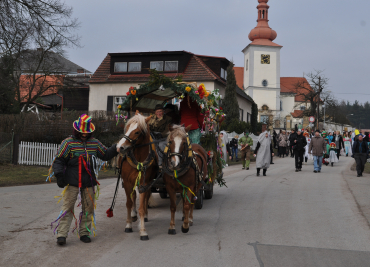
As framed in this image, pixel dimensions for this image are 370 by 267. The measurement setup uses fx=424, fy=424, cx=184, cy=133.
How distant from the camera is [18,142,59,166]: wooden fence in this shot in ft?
62.8

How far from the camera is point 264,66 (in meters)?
82.8

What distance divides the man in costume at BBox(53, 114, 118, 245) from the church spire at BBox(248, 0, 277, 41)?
7993 centimetres

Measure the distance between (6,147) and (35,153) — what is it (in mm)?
1463

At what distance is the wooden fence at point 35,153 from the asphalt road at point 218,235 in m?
7.82

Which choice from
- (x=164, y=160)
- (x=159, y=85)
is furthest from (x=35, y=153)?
(x=164, y=160)

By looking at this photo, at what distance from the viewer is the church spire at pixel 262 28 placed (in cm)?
8238

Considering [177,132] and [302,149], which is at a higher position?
[177,132]

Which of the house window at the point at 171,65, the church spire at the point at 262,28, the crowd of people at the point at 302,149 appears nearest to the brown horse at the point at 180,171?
the crowd of people at the point at 302,149

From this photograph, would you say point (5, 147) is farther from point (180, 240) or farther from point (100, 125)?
point (180, 240)

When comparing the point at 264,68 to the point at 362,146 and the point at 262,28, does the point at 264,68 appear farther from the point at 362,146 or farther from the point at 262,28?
the point at 362,146

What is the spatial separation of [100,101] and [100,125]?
579 inches

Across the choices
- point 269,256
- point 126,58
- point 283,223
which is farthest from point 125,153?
point 126,58

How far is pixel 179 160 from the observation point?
6.99 metres

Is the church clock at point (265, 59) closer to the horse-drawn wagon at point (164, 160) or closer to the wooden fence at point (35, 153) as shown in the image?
the wooden fence at point (35, 153)
